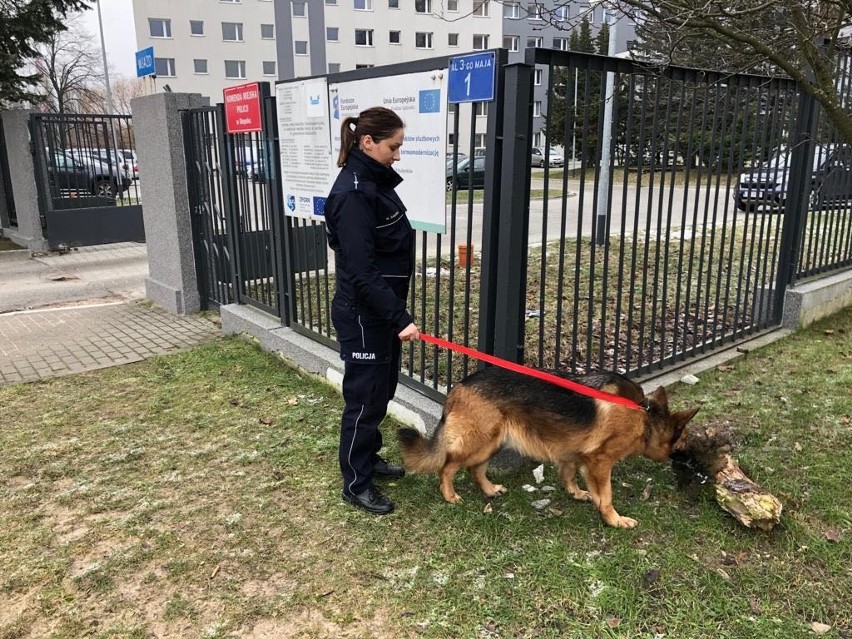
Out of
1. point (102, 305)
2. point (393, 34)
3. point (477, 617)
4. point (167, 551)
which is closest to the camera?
point (477, 617)

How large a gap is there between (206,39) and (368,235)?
57.3 m

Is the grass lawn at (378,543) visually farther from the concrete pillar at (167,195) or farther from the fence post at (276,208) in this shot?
the concrete pillar at (167,195)

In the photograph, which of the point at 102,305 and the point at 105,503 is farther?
the point at 102,305

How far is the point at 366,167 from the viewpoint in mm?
3178

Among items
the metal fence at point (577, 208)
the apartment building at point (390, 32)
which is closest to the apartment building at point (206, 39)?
the apartment building at point (390, 32)

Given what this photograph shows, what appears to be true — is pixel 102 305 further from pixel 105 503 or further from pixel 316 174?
pixel 105 503

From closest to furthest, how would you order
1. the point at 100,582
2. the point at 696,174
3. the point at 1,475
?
the point at 100,582 < the point at 1,475 < the point at 696,174

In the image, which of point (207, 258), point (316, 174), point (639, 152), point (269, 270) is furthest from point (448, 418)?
point (207, 258)

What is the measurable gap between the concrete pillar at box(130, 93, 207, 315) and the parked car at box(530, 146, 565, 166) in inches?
194

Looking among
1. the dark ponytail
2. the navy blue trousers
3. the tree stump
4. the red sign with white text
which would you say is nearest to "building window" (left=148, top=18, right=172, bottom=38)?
the red sign with white text

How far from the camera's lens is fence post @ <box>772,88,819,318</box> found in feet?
18.8

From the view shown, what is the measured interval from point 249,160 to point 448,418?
3860 millimetres

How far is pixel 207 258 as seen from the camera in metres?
7.77

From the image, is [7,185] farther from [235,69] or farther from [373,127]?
[235,69]
